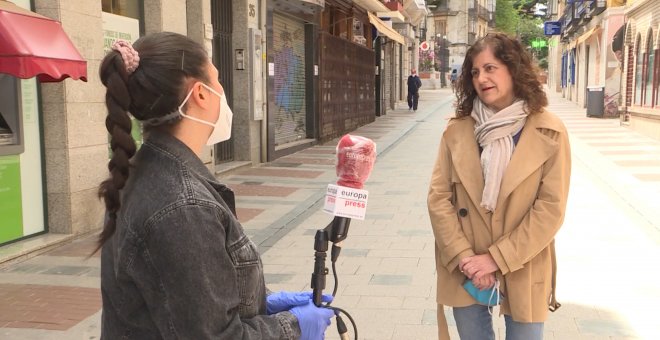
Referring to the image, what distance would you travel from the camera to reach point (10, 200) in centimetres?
654

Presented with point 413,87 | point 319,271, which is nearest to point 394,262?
point 319,271

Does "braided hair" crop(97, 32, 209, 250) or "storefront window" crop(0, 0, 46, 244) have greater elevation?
"braided hair" crop(97, 32, 209, 250)

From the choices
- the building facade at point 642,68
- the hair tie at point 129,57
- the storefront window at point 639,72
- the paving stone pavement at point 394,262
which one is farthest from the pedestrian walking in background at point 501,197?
the storefront window at point 639,72

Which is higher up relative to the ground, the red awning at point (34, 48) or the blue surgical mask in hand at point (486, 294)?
the red awning at point (34, 48)

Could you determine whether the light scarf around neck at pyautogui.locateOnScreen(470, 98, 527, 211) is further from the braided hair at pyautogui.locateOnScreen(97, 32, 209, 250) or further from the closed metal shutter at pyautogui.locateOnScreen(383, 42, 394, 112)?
the closed metal shutter at pyautogui.locateOnScreen(383, 42, 394, 112)

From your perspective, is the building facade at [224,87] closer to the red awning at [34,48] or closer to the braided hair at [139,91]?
the braided hair at [139,91]

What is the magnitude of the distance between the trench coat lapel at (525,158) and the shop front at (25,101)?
4134 mm

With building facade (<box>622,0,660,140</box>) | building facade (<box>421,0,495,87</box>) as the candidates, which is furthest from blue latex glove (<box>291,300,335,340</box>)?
building facade (<box>421,0,495,87</box>)

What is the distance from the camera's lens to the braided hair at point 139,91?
1.60 m

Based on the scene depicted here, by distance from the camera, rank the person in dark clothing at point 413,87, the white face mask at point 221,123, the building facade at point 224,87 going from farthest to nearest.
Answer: the person in dark clothing at point 413,87
the building facade at point 224,87
the white face mask at point 221,123

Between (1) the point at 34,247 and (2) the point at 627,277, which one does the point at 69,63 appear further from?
(2) the point at 627,277

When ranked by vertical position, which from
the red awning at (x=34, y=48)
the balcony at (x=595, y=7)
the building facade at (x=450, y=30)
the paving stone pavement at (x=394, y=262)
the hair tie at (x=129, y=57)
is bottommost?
the paving stone pavement at (x=394, y=262)

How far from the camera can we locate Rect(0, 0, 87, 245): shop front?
5.42 meters

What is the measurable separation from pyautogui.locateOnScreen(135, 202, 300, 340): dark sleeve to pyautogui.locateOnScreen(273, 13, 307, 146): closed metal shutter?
44.0 ft
